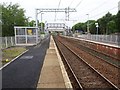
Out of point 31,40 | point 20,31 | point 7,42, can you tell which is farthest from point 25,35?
point 7,42

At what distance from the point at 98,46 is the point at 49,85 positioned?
26013 mm

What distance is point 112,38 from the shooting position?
4972cm

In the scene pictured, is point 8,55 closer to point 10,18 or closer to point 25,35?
point 25,35

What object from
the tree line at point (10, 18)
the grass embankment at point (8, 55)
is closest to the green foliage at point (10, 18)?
the tree line at point (10, 18)

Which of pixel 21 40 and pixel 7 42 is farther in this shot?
pixel 21 40

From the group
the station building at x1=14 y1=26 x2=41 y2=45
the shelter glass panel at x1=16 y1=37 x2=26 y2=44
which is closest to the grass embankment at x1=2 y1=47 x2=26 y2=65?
the station building at x1=14 y1=26 x2=41 y2=45

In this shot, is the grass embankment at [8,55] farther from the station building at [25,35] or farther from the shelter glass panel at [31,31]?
the shelter glass panel at [31,31]

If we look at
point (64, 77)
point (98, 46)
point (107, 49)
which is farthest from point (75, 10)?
point (64, 77)

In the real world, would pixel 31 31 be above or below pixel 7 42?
above

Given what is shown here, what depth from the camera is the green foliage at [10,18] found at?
46.5 m

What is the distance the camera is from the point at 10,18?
4841 centimetres

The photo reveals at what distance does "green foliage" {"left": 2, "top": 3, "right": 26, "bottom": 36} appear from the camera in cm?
4647

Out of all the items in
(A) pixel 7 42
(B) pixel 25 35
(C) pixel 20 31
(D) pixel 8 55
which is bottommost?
(D) pixel 8 55

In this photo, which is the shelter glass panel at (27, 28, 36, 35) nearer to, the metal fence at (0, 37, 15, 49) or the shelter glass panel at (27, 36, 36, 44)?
the shelter glass panel at (27, 36, 36, 44)
